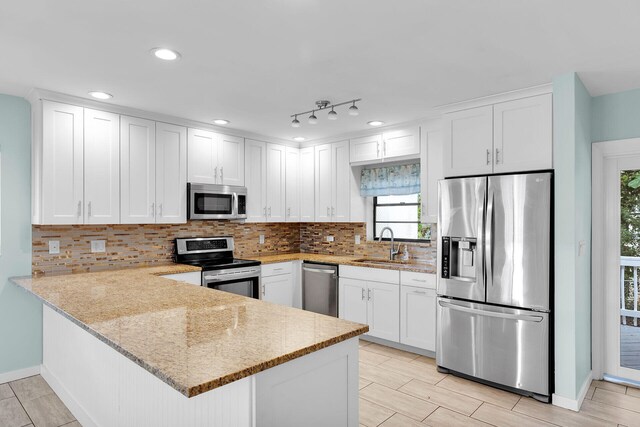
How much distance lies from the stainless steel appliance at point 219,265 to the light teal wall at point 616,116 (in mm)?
3588

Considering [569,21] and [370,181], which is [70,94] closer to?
[370,181]

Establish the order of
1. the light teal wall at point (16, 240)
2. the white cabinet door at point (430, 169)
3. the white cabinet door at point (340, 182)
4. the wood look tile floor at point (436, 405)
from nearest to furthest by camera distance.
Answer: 1. the wood look tile floor at point (436, 405)
2. the light teal wall at point (16, 240)
3. the white cabinet door at point (430, 169)
4. the white cabinet door at point (340, 182)

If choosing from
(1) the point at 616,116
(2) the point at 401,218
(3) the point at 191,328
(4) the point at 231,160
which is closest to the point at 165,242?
(4) the point at 231,160

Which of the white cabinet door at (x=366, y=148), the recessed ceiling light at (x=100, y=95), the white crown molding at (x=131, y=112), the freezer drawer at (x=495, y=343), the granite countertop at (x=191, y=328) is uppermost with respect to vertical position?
the recessed ceiling light at (x=100, y=95)

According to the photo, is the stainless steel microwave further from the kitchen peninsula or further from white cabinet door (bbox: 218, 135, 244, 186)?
the kitchen peninsula

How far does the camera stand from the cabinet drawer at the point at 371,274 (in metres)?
4.07

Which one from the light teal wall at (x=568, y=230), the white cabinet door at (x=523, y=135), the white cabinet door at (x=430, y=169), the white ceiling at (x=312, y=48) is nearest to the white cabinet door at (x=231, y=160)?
the white ceiling at (x=312, y=48)

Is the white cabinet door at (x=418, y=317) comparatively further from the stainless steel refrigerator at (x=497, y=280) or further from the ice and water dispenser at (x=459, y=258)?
the ice and water dispenser at (x=459, y=258)

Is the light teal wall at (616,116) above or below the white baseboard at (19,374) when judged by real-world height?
above

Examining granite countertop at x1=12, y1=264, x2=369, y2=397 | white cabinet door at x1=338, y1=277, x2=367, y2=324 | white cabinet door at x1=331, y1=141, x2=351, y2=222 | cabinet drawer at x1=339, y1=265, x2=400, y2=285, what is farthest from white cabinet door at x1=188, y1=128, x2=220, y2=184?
white cabinet door at x1=338, y1=277, x2=367, y2=324

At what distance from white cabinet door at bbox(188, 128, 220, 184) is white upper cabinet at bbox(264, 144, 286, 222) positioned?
781 millimetres

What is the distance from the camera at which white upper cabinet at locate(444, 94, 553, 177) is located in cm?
303

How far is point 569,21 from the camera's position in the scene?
2055 millimetres

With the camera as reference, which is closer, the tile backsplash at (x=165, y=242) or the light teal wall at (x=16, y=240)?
the light teal wall at (x=16, y=240)
